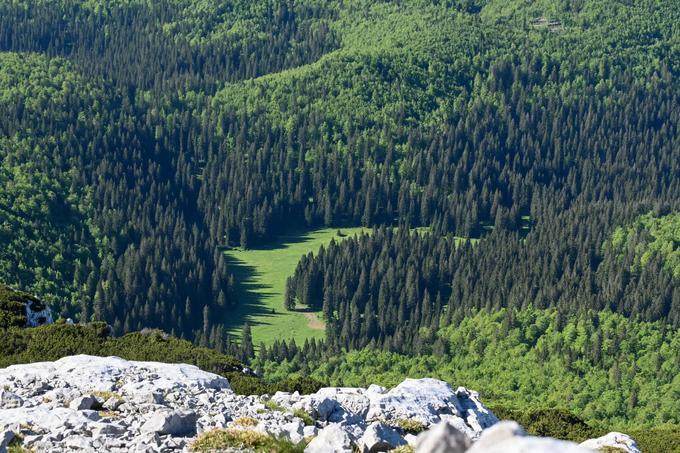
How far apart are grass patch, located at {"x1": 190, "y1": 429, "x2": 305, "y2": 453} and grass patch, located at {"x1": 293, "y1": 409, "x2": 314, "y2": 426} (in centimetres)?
572

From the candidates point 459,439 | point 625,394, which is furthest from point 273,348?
point 459,439

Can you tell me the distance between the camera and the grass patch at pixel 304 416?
1940 inches

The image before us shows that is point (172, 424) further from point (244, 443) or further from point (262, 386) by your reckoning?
point (262, 386)

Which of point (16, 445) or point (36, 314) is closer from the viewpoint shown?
point (16, 445)

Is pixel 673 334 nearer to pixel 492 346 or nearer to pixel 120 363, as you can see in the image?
pixel 492 346

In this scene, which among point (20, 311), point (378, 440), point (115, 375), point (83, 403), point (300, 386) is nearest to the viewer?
point (378, 440)

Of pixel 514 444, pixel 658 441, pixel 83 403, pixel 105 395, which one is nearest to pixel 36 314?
pixel 105 395

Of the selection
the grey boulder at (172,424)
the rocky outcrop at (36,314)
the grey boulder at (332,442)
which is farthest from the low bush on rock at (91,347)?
the grey boulder at (332,442)

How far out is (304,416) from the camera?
163 ft

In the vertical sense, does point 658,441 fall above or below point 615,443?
below

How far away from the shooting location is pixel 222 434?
43875 millimetres

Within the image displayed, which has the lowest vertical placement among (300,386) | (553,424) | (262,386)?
(553,424)

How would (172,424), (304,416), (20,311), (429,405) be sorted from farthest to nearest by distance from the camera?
1. (20,311)
2. (429,405)
3. (304,416)
4. (172,424)

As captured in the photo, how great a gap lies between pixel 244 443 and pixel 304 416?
23.5 ft
